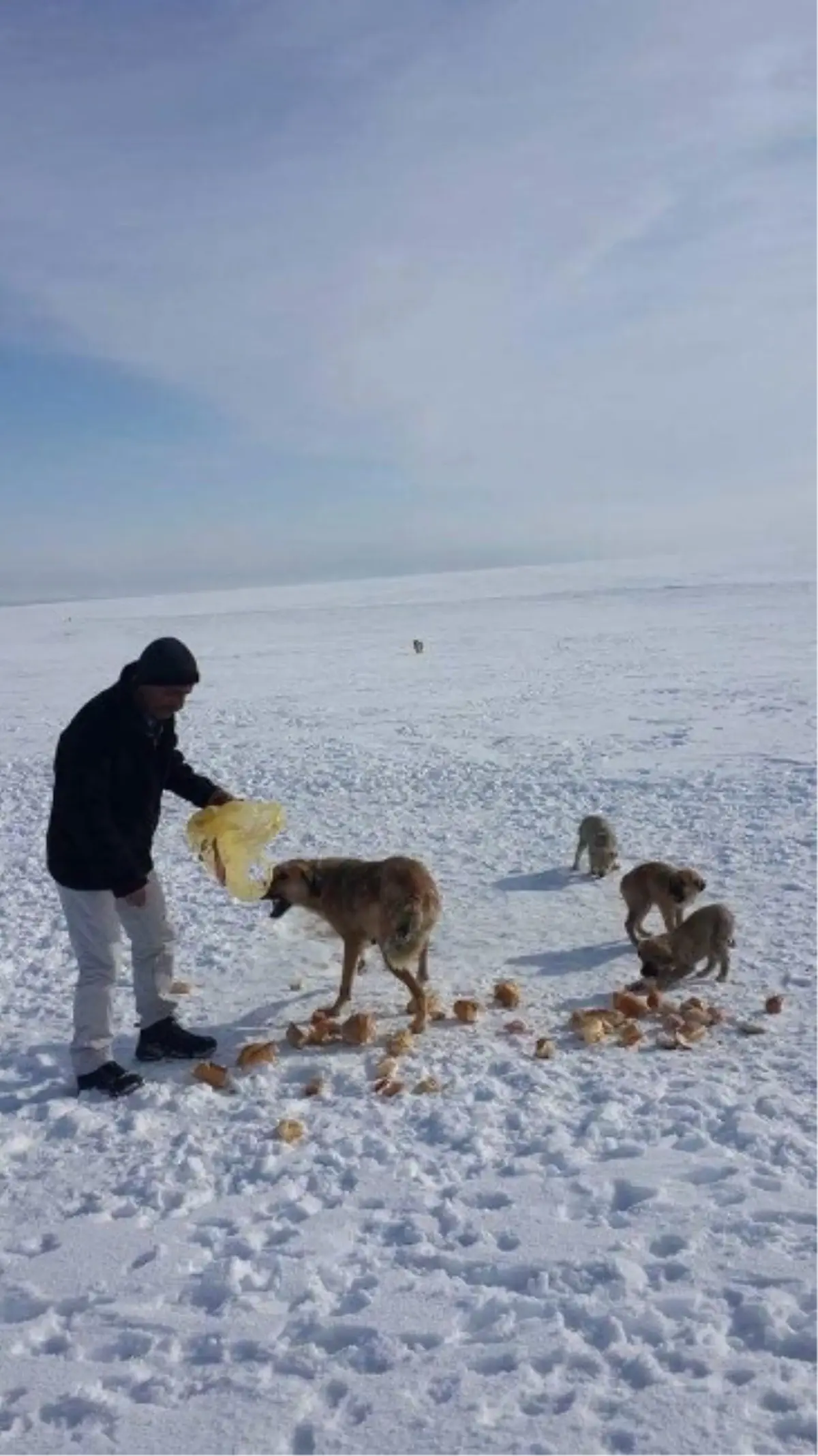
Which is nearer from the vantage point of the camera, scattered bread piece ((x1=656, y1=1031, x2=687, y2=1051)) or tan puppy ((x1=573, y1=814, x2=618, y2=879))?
scattered bread piece ((x1=656, y1=1031, x2=687, y2=1051))

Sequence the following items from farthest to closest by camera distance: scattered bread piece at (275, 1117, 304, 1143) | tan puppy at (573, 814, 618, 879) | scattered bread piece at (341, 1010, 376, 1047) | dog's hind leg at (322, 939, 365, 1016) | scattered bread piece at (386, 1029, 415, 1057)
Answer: tan puppy at (573, 814, 618, 879), dog's hind leg at (322, 939, 365, 1016), scattered bread piece at (341, 1010, 376, 1047), scattered bread piece at (386, 1029, 415, 1057), scattered bread piece at (275, 1117, 304, 1143)

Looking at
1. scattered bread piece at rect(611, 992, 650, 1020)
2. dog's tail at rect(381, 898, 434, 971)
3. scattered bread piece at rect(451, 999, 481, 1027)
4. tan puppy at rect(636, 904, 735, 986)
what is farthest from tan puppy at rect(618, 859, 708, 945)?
dog's tail at rect(381, 898, 434, 971)

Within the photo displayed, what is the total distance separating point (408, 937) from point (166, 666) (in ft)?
7.45

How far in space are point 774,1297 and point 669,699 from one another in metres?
18.0

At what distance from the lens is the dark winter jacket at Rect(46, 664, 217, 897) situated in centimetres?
593

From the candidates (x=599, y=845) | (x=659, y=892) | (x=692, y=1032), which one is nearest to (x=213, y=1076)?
(x=692, y=1032)

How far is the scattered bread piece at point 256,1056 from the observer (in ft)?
20.6

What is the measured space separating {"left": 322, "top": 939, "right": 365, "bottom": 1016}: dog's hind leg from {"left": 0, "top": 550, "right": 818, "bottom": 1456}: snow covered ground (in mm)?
222

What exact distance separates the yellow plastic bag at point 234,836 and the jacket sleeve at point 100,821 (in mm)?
848

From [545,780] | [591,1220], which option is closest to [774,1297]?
[591,1220]

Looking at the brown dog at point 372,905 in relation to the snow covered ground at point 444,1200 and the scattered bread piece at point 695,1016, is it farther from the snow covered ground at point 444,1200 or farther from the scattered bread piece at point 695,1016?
the scattered bread piece at point 695,1016

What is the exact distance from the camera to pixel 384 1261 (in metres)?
4.46

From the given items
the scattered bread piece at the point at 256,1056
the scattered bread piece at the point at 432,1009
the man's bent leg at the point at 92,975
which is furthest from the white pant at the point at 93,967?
the scattered bread piece at the point at 432,1009

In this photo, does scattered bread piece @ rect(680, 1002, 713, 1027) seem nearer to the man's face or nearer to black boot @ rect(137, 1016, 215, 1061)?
black boot @ rect(137, 1016, 215, 1061)
